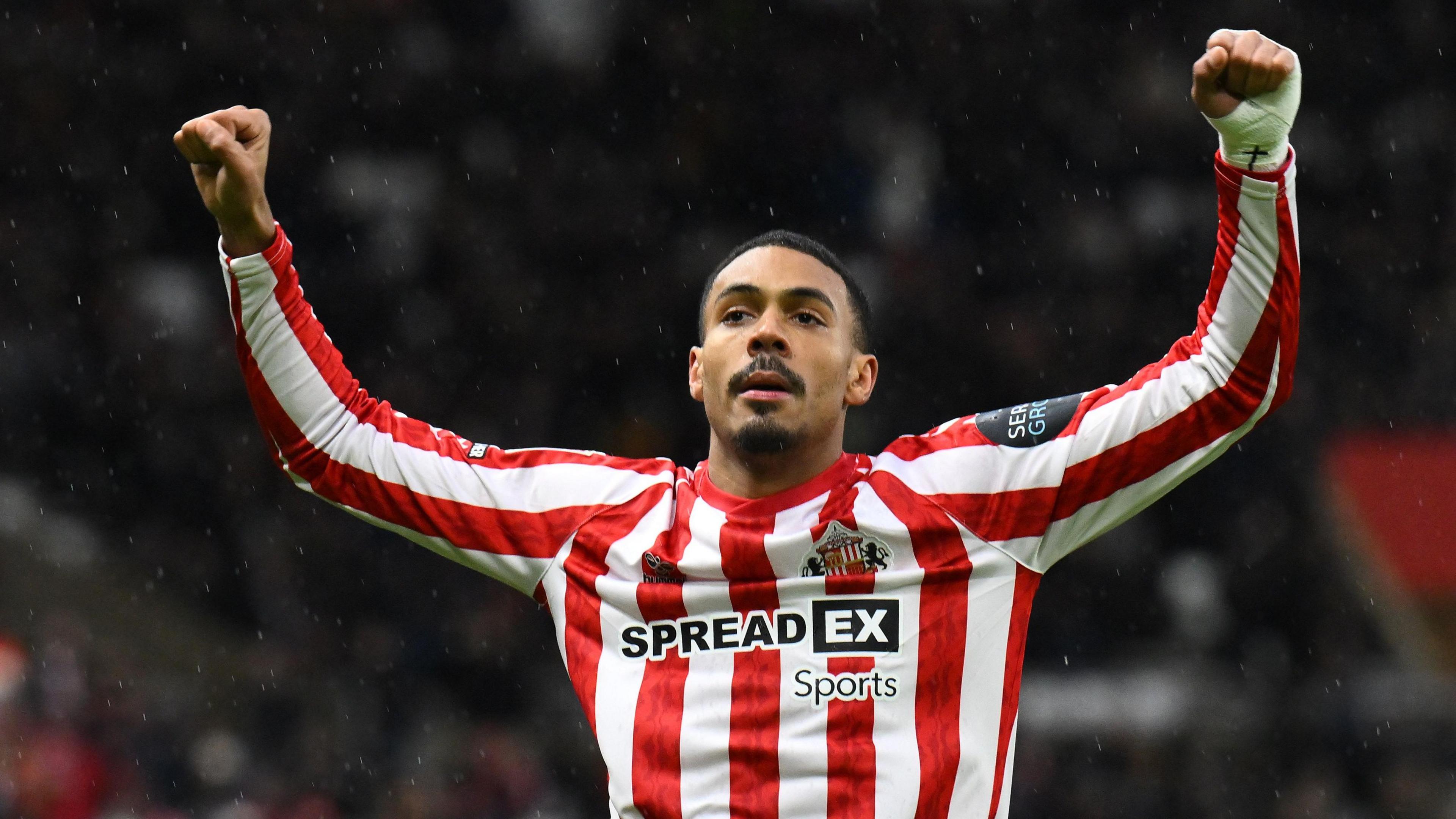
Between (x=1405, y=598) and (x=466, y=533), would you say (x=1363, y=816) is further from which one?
(x=466, y=533)

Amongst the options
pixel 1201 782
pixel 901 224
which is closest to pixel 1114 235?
pixel 901 224

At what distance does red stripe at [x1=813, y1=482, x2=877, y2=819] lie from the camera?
2.69m

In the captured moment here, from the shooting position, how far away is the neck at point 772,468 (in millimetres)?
2994

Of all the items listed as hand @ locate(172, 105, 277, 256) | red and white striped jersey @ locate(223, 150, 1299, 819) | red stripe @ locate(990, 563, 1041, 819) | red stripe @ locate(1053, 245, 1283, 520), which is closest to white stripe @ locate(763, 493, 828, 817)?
red and white striped jersey @ locate(223, 150, 1299, 819)

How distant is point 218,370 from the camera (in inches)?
349

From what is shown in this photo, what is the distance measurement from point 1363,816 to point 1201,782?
804 millimetres

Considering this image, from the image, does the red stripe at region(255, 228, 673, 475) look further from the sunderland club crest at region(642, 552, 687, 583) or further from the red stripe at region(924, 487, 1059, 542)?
the red stripe at region(924, 487, 1059, 542)

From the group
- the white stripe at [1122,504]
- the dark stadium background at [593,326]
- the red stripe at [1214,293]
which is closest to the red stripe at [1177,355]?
the red stripe at [1214,293]

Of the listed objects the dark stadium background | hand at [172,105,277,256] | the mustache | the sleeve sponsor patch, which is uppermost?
hand at [172,105,277,256]

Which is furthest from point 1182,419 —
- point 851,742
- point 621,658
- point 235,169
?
point 235,169

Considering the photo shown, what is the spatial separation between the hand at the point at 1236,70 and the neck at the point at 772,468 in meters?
0.89

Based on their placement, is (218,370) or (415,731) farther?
(218,370)

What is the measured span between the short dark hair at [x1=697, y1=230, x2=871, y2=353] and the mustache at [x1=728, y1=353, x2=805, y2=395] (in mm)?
199

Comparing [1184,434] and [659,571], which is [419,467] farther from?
[1184,434]
